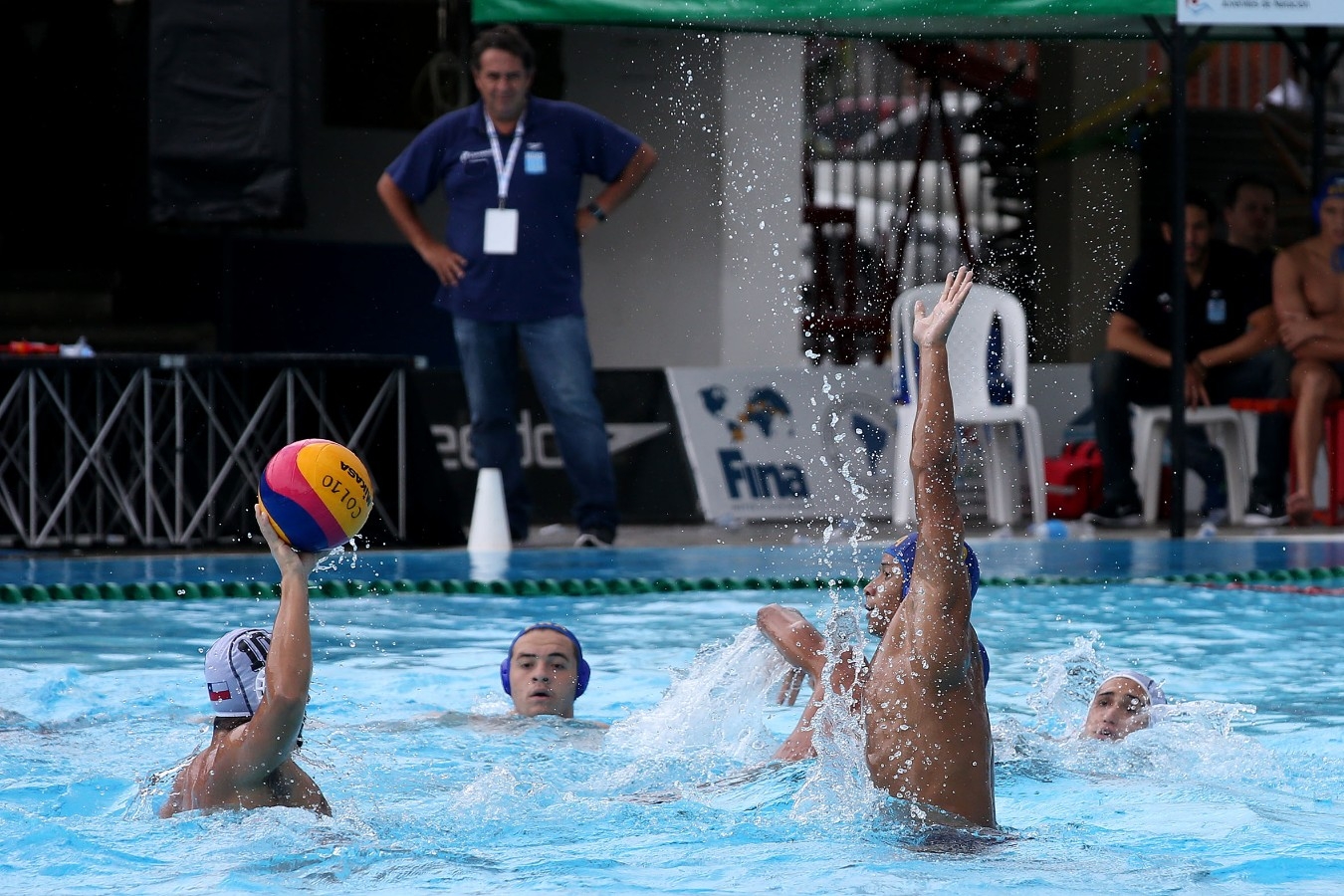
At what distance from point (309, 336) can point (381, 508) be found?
5211 mm

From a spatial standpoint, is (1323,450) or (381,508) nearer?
(381,508)

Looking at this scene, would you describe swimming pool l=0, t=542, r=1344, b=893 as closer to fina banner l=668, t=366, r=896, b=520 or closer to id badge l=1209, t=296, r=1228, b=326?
fina banner l=668, t=366, r=896, b=520

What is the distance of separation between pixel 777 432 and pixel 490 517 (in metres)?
2.16

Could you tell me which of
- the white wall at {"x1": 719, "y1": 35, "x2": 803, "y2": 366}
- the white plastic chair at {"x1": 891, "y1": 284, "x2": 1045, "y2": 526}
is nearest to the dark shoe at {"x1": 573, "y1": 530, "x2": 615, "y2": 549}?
the white plastic chair at {"x1": 891, "y1": 284, "x2": 1045, "y2": 526}

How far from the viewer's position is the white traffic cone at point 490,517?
859 centimetres

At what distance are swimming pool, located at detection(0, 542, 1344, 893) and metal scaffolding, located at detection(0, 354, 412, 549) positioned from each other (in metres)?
0.64

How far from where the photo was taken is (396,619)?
693cm

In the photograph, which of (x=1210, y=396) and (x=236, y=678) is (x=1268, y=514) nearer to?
(x=1210, y=396)

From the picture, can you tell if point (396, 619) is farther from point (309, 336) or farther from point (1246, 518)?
point (309, 336)

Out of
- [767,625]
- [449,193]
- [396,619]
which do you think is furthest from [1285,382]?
[767,625]

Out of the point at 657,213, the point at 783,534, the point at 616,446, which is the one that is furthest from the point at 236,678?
the point at 657,213

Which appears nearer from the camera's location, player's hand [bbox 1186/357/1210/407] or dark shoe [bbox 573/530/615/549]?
dark shoe [bbox 573/530/615/549]

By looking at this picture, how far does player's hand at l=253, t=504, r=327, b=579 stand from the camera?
326 cm

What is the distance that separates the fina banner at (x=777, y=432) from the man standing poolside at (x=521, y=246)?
1393 mm
